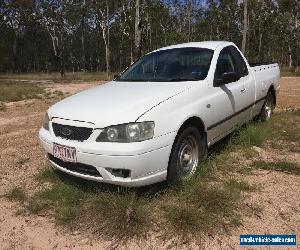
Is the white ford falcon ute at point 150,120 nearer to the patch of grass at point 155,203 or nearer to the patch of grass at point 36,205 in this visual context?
the patch of grass at point 155,203

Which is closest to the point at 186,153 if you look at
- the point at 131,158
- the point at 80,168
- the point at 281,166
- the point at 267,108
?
the point at 131,158

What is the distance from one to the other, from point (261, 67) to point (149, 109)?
3.80m

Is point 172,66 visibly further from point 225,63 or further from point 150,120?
point 150,120

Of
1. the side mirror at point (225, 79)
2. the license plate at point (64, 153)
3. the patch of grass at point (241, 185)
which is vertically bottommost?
the patch of grass at point (241, 185)

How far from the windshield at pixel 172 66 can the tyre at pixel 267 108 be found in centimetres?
234

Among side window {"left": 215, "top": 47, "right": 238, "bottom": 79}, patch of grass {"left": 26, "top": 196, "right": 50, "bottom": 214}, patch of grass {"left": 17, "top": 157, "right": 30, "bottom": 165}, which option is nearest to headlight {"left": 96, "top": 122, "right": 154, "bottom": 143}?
patch of grass {"left": 26, "top": 196, "right": 50, "bottom": 214}

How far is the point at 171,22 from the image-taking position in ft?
187

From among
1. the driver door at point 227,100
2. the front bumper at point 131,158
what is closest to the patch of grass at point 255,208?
the front bumper at point 131,158

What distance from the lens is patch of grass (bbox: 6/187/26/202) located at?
4422 mm

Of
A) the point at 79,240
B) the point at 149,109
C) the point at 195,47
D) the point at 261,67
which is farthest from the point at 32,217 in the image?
the point at 261,67

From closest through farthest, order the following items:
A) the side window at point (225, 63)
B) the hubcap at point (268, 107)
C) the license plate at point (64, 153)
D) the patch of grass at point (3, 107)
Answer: the license plate at point (64, 153) < the side window at point (225, 63) < the hubcap at point (268, 107) < the patch of grass at point (3, 107)

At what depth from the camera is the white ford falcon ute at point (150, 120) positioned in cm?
376

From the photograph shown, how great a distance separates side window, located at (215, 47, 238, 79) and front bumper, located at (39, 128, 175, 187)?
5.55 ft

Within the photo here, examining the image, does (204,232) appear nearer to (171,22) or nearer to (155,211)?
(155,211)
